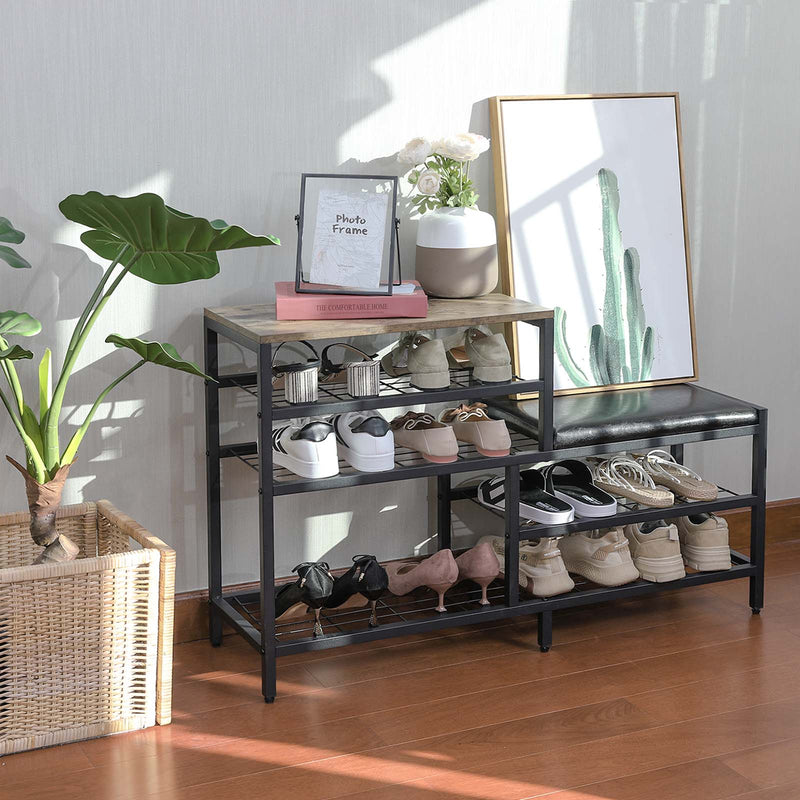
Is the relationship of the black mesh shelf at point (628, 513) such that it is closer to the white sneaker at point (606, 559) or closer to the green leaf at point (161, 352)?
the white sneaker at point (606, 559)

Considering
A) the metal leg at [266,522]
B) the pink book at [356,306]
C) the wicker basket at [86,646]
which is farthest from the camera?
the pink book at [356,306]

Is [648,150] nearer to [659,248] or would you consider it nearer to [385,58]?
[659,248]

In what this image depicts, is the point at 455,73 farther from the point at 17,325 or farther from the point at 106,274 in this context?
the point at 17,325

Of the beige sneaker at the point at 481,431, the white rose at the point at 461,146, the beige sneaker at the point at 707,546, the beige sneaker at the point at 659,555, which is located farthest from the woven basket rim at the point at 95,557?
the beige sneaker at the point at 707,546

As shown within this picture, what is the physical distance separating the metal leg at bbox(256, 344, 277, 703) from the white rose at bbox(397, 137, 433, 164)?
631mm

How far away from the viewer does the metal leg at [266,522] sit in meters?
2.40

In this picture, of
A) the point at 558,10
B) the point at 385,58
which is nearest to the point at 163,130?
the point at 385,58

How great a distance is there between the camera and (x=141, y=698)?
7.90 feet

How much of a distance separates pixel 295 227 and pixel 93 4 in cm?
66

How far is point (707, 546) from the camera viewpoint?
298 centimetres

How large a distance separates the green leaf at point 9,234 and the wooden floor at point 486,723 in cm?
102

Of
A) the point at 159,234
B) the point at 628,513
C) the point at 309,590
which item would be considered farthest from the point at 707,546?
the point at 159,234

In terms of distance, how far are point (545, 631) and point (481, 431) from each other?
52 cm

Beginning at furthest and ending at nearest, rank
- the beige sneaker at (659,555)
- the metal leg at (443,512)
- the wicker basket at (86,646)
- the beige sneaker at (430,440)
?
the metal leg at (443,512)
the beige sneaker at (659,555)
the beige sneaker at (430,440)
the wicker basket at (86,646)
